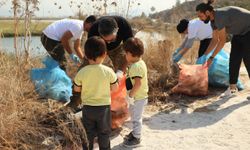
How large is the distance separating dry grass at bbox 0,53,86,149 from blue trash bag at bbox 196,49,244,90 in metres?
2.96

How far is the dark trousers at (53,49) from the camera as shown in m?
5.82

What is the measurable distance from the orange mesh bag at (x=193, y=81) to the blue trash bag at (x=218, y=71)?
0.32 meters

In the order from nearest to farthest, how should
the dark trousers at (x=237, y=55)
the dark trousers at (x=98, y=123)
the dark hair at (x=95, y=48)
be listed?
the dark hair at (x=95, y=48), the dark trousers at (x=98, y=123), the dark trousers at (x=237, y=55)

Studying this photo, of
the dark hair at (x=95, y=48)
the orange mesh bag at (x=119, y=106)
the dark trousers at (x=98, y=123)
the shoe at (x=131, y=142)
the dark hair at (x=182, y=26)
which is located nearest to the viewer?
the dark hair at (x=95, y=48)

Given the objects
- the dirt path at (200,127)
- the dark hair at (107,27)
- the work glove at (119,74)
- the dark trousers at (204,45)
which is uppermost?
the dark hair at (107,27)

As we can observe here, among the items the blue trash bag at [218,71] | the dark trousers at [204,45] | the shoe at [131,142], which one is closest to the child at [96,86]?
the shoe at [131,142]

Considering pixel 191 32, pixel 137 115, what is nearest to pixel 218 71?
pixel 191 32

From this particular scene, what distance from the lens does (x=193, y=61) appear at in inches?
310

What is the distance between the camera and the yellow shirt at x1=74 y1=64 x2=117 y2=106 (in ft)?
12.6

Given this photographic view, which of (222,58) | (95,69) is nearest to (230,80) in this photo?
(222,58)

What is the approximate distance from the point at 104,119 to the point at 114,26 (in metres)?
1.03

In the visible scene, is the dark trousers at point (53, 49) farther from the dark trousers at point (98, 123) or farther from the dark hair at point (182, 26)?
the dark trousers at point (98, 123)

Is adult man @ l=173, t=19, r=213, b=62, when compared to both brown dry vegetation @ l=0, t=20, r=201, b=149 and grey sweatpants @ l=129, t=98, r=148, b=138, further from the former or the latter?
brown dry vegetation @ l=0, t=20, r=201, b=149

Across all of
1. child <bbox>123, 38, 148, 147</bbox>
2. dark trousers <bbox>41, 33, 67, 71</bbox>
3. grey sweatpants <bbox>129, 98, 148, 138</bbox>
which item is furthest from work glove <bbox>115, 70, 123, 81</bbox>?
dark trousers <bbox>41, 33, 67, 71</bbox>
